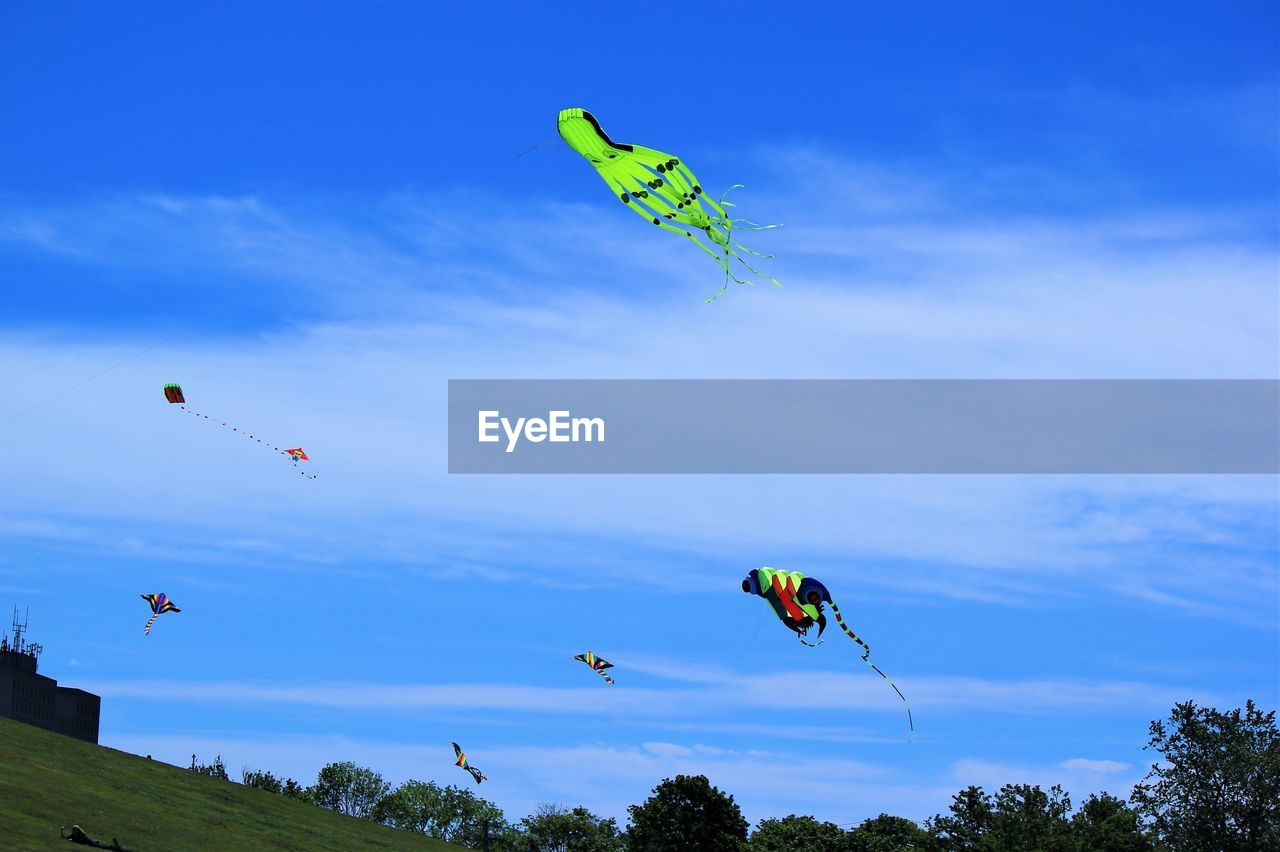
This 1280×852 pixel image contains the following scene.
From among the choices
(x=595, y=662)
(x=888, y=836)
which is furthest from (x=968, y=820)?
(x=595, y=662)

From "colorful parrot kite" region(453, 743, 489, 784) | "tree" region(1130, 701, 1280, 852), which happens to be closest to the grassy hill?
"colorful parrot kite" region(453, 743, 489, 784)

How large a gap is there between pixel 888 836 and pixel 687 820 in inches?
747

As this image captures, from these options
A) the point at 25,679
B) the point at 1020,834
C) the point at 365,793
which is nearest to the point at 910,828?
the point at 1020,834

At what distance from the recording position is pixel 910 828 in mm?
112625

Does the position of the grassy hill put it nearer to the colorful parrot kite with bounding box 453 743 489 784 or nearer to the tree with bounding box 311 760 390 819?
the colorful parrot kite with bounding box 453 743 489 784

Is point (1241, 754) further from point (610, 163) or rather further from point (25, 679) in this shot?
point (25, 679)

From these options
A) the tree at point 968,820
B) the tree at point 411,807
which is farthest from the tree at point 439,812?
the tree at point 968,820

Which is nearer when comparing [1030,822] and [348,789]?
[1030,822]

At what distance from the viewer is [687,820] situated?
120 m

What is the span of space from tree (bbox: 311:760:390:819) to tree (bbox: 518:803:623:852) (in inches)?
1119

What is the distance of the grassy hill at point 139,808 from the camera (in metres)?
79.1

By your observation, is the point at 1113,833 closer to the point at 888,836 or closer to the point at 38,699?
the point at 888,836

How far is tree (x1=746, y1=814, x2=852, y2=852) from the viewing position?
106938 millimetres

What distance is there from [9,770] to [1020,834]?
221 feet
